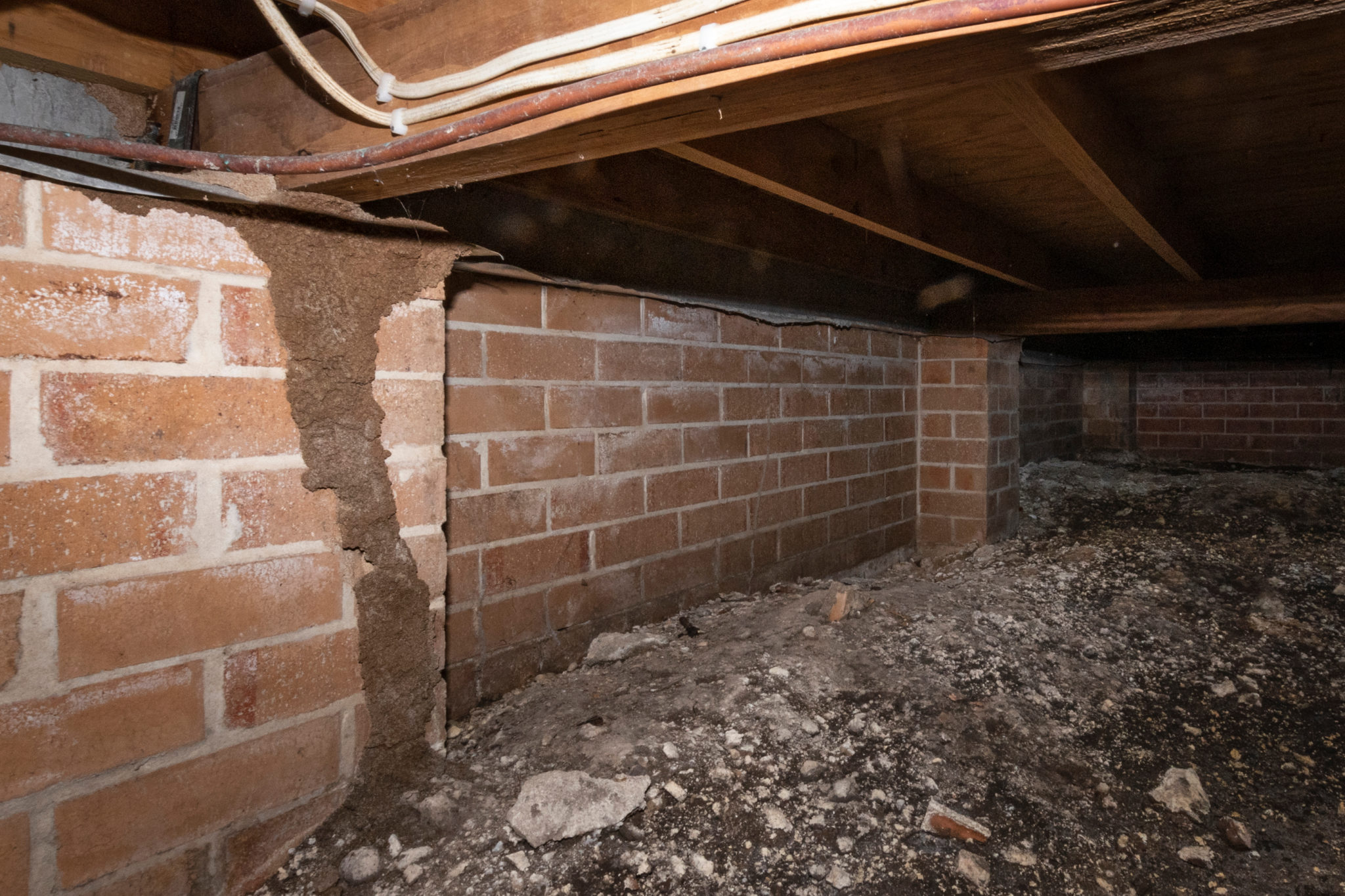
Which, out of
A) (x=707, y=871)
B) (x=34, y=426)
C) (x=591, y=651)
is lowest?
(x=707, y=871)

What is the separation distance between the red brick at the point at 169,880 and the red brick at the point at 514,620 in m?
0.83

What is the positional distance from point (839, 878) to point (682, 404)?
5.27 ft

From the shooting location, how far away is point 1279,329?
555 centimetres

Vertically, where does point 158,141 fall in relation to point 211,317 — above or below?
above

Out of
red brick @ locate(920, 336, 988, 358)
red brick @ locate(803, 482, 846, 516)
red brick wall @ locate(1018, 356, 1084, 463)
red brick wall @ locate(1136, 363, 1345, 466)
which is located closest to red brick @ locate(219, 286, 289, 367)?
red brick @ locate(803, 482, 846, 516)

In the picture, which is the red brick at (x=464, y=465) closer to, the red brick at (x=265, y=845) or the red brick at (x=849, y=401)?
the red brick at (x=265, y=845)

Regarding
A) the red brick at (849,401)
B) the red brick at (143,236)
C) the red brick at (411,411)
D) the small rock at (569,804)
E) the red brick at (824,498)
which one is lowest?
the small rock at (569,804)

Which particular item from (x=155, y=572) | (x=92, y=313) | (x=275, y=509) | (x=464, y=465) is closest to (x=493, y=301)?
(x=464, y=465)

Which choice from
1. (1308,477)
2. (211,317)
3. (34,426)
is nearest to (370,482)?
(211,317)

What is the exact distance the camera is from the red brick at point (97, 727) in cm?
111

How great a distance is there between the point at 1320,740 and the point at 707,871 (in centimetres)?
185

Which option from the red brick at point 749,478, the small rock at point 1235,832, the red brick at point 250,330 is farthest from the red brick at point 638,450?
the small rock at point 1235,832

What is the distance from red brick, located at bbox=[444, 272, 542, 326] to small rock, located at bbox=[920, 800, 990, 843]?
5.39 feet

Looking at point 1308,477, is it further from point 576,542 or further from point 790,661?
point 576,542
